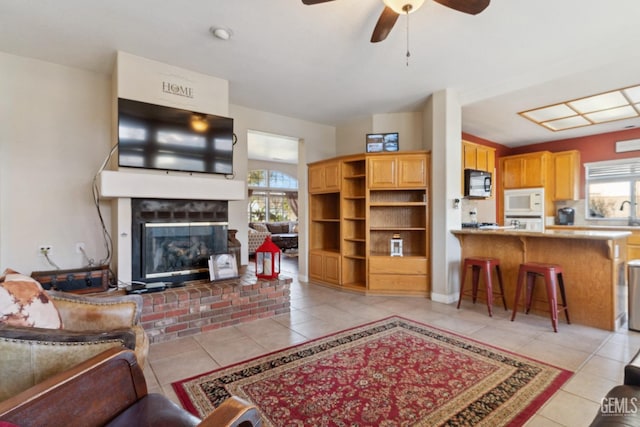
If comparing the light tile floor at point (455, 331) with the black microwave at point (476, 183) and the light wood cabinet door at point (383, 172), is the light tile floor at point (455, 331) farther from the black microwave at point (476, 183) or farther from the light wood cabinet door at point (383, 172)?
the black microwave at point (476, 183)

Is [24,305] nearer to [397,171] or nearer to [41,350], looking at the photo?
[41,350]

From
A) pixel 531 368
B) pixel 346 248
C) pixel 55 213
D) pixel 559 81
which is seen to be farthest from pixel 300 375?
pixel 559 81

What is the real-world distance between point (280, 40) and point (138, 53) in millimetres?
1491

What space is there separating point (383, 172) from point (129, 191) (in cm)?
316

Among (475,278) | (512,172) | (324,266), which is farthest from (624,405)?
(512,172)

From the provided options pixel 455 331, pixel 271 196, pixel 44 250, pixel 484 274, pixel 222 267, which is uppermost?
pixel 271 196

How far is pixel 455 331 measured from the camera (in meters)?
2.93

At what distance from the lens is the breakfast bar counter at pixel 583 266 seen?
2955 mm

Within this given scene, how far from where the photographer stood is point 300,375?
6.98 feet

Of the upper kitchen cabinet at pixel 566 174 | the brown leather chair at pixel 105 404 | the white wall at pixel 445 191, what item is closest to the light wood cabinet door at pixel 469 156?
the white wall at pixel 445 191

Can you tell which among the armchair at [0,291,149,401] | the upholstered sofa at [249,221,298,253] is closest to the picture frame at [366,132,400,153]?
the armchair at [0,291,149,401]

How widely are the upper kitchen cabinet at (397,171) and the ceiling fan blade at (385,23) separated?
6.80 ft

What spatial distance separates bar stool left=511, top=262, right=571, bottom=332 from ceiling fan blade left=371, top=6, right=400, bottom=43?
272cm

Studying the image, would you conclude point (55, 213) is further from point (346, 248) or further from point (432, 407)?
point (432, 407)
